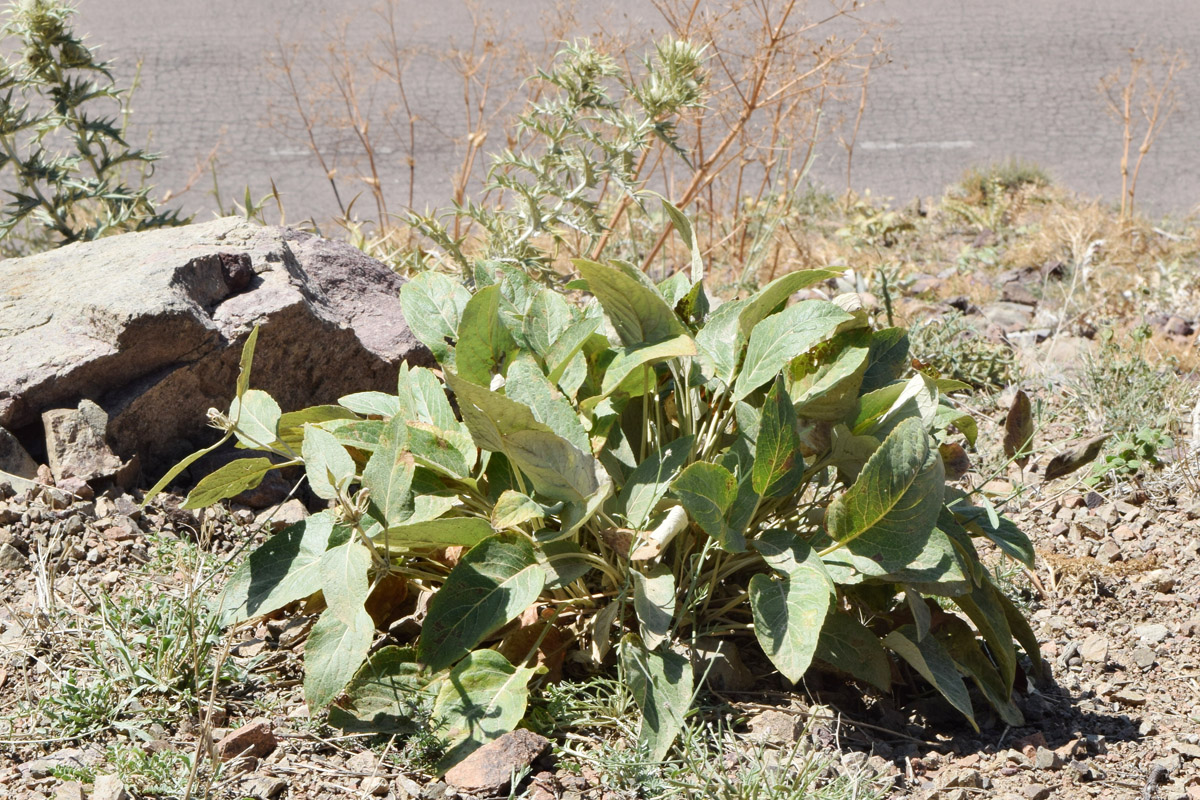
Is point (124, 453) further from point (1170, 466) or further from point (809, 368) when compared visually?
point (1170, 466)

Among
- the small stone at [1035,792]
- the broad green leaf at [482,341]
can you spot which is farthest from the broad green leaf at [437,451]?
the small stone at [1035,792]

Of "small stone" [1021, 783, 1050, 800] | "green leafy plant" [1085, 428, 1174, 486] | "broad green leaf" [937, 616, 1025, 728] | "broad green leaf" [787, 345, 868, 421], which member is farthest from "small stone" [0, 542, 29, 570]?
"green leafy plant" [1085, 428, 1174, 486]

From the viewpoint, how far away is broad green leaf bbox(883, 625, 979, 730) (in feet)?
6.17

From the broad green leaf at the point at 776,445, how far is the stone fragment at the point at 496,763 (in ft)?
1.83

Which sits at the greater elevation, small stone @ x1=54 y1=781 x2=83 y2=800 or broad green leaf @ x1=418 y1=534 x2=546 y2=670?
broad green leaf @ x1=418 y1=534 x2=546 y2=670

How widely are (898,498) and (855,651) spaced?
0.32 meters

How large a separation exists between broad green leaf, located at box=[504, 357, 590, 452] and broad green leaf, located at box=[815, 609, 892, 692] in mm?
547

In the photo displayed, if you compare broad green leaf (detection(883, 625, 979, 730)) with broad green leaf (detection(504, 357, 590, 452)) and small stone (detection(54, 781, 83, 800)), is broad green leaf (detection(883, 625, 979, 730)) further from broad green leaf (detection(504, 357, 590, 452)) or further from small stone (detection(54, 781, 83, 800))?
small stone (detection(54, 781, 83, 800))

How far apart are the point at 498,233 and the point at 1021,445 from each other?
1.65 meters

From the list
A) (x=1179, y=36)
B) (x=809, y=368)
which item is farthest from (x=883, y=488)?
(x=1179, y=36)

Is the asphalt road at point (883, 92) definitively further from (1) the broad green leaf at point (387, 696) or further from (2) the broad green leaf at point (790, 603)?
(2) the broad green leaf at point (790, 603)

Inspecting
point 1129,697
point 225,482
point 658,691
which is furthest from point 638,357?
point 1129,697

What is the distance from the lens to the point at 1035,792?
Result: 1.80 metres

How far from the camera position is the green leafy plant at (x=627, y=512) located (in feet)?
5.75
